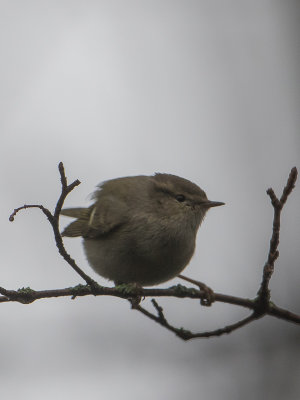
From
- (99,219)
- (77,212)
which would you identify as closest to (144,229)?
(99,219)

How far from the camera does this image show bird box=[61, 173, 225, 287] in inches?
162

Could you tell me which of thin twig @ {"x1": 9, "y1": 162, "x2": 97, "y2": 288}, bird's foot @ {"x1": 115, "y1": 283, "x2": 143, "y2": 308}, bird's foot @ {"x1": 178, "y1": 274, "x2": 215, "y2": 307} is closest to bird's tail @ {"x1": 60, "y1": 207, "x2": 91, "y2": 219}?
bird's foot @ {"x1": 178, "y1": 274, "x2": 215, "y2": 307}

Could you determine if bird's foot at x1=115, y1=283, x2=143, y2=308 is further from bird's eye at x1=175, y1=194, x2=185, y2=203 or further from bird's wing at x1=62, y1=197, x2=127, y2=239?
bird's eye at x1=175, y1=194, x2=185, y2=203

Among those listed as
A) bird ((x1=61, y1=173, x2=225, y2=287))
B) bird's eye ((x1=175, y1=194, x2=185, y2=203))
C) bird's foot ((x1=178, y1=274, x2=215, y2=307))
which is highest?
bird's eye ((x1=175, y1=194, x2=185, y2=203))

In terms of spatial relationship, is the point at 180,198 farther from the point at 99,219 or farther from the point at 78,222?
the point at 78,222

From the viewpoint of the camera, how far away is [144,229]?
13.8ft

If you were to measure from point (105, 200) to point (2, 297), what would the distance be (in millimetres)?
1936

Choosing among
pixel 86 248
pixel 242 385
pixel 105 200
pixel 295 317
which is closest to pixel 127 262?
pixel 86 248

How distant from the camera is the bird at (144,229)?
4.11 m

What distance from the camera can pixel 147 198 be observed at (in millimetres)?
4559

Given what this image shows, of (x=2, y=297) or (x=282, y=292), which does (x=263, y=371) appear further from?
(x=2, y=297)

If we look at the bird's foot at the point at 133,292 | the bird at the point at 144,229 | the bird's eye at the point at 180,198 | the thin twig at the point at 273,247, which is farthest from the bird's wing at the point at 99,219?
the thin twig at the point at 273,247

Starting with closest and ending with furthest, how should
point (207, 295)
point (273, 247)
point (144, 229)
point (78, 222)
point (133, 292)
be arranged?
point (273, 247) → point (207, 295) → point (133, 292) → point (144, 229) → point (78, 222)

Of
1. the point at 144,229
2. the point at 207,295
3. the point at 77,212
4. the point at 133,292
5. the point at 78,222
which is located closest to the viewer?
the point at 207,295
